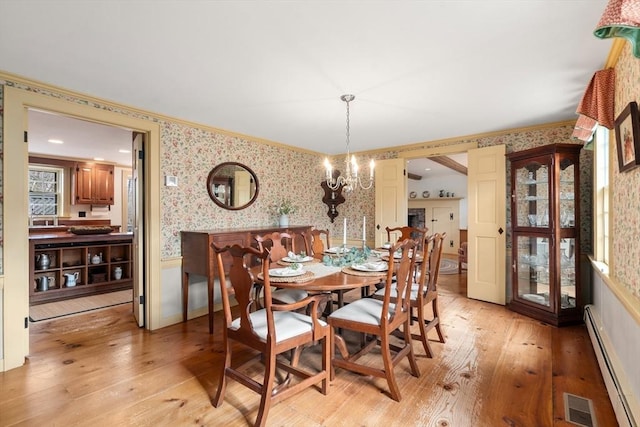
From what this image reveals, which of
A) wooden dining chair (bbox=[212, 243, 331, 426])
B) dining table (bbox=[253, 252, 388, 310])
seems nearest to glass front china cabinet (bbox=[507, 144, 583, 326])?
dining table (bbox=[253, 252, 388, 310])

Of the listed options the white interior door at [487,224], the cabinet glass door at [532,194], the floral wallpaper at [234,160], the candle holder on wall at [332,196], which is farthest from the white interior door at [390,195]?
the cabinet glass door at [532,194]

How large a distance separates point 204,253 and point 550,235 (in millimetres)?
3671

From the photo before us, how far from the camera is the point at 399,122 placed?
11.8 ft

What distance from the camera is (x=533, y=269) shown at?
143 inches

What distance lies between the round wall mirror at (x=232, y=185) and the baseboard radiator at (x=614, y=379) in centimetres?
375

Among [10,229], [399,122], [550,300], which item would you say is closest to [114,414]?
[10,229]

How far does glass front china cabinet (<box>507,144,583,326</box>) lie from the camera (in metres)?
3.29

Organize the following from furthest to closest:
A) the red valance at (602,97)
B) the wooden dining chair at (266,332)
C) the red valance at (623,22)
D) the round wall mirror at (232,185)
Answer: the round wall mirror at (232,185), the red valance at (602,97), the wooden dining chair at (266,332), the red valance at (623,22)

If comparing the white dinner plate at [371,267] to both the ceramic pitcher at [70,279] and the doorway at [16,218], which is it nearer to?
the doorway at [16,218]

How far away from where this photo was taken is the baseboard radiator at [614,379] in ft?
5.24

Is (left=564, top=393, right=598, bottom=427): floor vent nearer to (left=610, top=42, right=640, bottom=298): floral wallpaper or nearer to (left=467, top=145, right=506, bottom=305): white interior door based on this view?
(left=610, top=42, right=640, bottom=298): floral wallpaper

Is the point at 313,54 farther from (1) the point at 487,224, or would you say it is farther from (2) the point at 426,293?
(1) the point at 487,224

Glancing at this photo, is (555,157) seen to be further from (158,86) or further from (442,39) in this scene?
(158,86)

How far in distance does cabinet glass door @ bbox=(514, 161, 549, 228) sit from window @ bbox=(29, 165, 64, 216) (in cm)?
788
